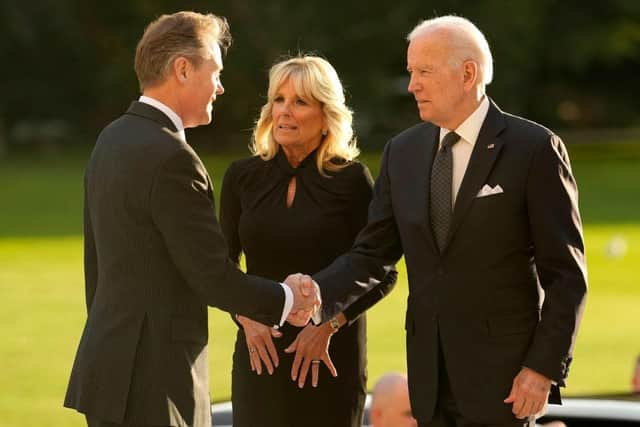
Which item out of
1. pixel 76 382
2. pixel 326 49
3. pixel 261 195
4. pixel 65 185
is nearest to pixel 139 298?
pixel 76 382

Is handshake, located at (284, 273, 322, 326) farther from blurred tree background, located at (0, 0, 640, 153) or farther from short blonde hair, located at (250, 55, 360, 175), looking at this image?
blurred tree background, located at (0, 0, 640, 153)

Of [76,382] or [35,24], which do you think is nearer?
[76,382]

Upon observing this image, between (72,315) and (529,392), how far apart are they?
Result: 10456mm

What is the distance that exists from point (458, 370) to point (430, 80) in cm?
94

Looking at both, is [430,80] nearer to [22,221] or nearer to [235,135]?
[22,221]

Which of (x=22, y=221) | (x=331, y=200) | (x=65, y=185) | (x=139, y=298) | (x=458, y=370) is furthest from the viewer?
(x=65, y=185)

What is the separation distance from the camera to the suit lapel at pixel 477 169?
15.0 feet

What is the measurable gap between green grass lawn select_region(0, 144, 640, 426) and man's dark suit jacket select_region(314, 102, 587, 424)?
9.42ft

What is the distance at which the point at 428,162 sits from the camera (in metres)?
4.75

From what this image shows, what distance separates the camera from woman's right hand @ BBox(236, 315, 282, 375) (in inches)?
222

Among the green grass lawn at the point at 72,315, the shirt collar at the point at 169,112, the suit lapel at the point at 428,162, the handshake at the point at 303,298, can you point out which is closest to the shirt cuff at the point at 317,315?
the handshake at the point at 303,298

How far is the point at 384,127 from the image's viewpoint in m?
51.4

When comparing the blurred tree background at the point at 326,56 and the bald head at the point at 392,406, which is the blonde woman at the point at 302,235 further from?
the blurred tree background at the point at 326,56

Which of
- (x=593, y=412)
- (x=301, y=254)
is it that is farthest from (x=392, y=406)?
(x=593, y=412)
